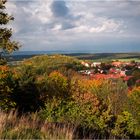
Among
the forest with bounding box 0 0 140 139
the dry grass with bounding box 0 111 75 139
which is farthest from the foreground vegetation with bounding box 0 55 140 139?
the dry grass with bounding box 0 111 75 139

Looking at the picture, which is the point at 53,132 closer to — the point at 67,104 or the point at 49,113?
the point at 49,113

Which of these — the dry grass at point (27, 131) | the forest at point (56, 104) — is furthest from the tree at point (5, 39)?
the dry grass at point (27, 131)

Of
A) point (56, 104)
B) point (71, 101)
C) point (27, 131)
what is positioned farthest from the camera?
point (71, 101)

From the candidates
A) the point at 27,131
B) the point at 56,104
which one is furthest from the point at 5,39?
the point at 56,104

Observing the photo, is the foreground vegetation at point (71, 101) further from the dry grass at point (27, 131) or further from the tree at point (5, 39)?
the dry grass at point (27, 131)

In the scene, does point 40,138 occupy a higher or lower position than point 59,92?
higher

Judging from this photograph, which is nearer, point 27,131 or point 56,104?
point 27,131

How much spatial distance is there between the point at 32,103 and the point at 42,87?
12857mm

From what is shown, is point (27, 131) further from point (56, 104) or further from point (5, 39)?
point (56, 104)

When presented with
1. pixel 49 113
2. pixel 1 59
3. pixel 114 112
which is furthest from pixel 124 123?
pixel 1 59

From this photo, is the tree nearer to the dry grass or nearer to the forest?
the forest

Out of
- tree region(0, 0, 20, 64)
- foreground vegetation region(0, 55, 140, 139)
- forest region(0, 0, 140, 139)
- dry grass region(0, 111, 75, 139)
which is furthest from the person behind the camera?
foreground vegetation region(0, 55, 140, 139)

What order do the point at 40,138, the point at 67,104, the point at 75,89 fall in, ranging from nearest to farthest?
the point at 40,138 → the point at 67,104 → the point at 75,89

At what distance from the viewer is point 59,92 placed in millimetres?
65562
